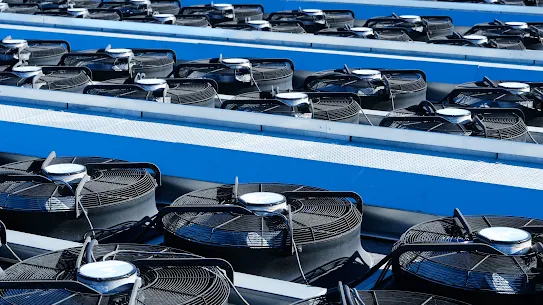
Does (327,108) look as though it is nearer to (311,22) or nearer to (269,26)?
(269,26)

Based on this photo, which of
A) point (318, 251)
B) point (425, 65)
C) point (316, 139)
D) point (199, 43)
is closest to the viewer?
point (318, 251)

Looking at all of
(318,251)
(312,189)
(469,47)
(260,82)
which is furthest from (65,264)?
(469,47)

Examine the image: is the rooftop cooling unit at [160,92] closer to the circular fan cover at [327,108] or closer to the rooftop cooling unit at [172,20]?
the circular fan cover at [327,108]

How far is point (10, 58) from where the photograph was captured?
944 cm

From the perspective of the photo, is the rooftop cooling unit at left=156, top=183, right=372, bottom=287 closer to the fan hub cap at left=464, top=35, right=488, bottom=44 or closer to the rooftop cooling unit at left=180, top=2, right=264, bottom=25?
the fan hub cap at left=464, top=35, right=488, bottom=44

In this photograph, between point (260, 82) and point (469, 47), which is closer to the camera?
point (260, 82)

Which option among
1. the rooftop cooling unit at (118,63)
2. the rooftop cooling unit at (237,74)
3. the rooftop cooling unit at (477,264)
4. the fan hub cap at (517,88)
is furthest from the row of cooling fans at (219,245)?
the rooftop cooling unit at (118,63)

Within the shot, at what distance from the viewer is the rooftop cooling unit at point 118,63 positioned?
884 centimetres

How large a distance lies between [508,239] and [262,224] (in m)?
1.13

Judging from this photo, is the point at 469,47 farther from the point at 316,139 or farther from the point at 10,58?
the point at 10,58

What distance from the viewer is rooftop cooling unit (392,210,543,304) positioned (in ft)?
11.7

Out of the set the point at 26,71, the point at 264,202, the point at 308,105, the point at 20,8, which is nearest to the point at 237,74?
the point at 308,105

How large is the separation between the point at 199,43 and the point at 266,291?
668 cm

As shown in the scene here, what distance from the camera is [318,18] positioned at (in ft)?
40.1
